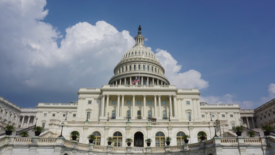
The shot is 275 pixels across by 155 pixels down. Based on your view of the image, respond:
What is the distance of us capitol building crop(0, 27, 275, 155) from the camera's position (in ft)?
99.1

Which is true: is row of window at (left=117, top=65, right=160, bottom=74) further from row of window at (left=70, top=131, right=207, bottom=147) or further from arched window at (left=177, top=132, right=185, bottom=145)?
arched window at (left=177, top=132, right=185, bottom=145)

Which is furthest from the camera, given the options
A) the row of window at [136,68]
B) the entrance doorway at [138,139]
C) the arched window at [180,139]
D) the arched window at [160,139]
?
the row of window at [136,68]

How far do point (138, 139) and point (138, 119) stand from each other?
800 inches

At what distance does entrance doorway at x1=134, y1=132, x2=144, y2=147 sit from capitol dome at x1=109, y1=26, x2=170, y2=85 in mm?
55275

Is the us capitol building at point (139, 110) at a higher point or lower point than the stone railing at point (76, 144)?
higher

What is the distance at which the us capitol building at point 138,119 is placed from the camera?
3022 centimetres

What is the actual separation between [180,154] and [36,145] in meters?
20.2

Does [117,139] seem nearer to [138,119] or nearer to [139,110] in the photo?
[138,119]

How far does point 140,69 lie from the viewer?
110 metres

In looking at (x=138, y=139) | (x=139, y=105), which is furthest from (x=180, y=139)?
(x=139, y=105)

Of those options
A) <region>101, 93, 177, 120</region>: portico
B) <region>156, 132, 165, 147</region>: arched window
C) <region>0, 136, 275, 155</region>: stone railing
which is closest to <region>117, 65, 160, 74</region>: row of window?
<region>101, 93, 177, 120</region>: portico

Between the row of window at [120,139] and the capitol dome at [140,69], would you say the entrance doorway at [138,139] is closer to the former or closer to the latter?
the row of window at [120,139]

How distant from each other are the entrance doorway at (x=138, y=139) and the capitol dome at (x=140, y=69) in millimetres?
55275

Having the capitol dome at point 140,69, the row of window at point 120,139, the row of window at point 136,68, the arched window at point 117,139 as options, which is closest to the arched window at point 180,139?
the row of window at point 120,139
